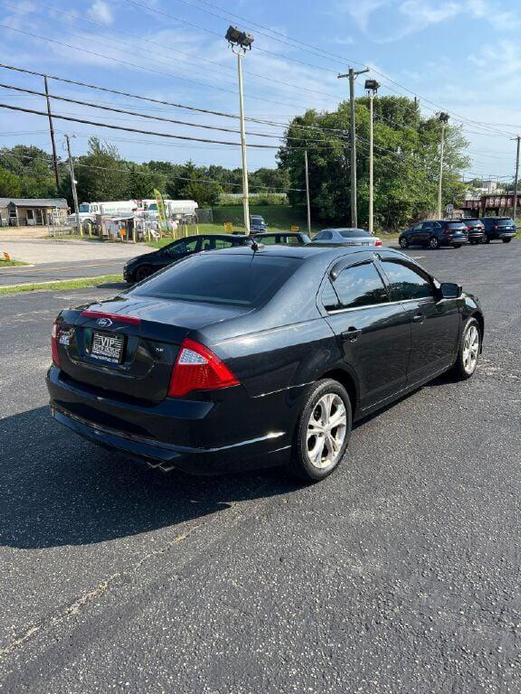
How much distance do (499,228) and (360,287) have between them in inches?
1423

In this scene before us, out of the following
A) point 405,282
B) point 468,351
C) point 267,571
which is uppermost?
point 405,282

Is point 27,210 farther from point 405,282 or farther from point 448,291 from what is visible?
point 405,282

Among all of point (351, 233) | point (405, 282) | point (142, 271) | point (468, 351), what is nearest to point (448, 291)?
point (405, 282)

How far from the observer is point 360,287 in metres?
4.05

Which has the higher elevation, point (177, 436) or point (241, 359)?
point (241, 359)

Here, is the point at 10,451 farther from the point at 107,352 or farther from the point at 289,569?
the point at 289,569

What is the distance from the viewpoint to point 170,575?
263 cm

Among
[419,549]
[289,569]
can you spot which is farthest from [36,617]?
[419,549]

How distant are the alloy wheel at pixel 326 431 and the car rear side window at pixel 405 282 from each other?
1236 mm

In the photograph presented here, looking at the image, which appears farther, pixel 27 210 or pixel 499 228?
pixel 27 210

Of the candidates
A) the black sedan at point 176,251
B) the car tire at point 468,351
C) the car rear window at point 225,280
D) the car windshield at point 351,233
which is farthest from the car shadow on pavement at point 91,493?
the car windshield at point 351,233

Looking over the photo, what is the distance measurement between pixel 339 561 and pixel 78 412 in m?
1.83

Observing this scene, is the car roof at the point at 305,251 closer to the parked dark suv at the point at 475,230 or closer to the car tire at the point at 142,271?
the car tire at the point at 142,271

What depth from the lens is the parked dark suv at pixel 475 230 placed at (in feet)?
115
